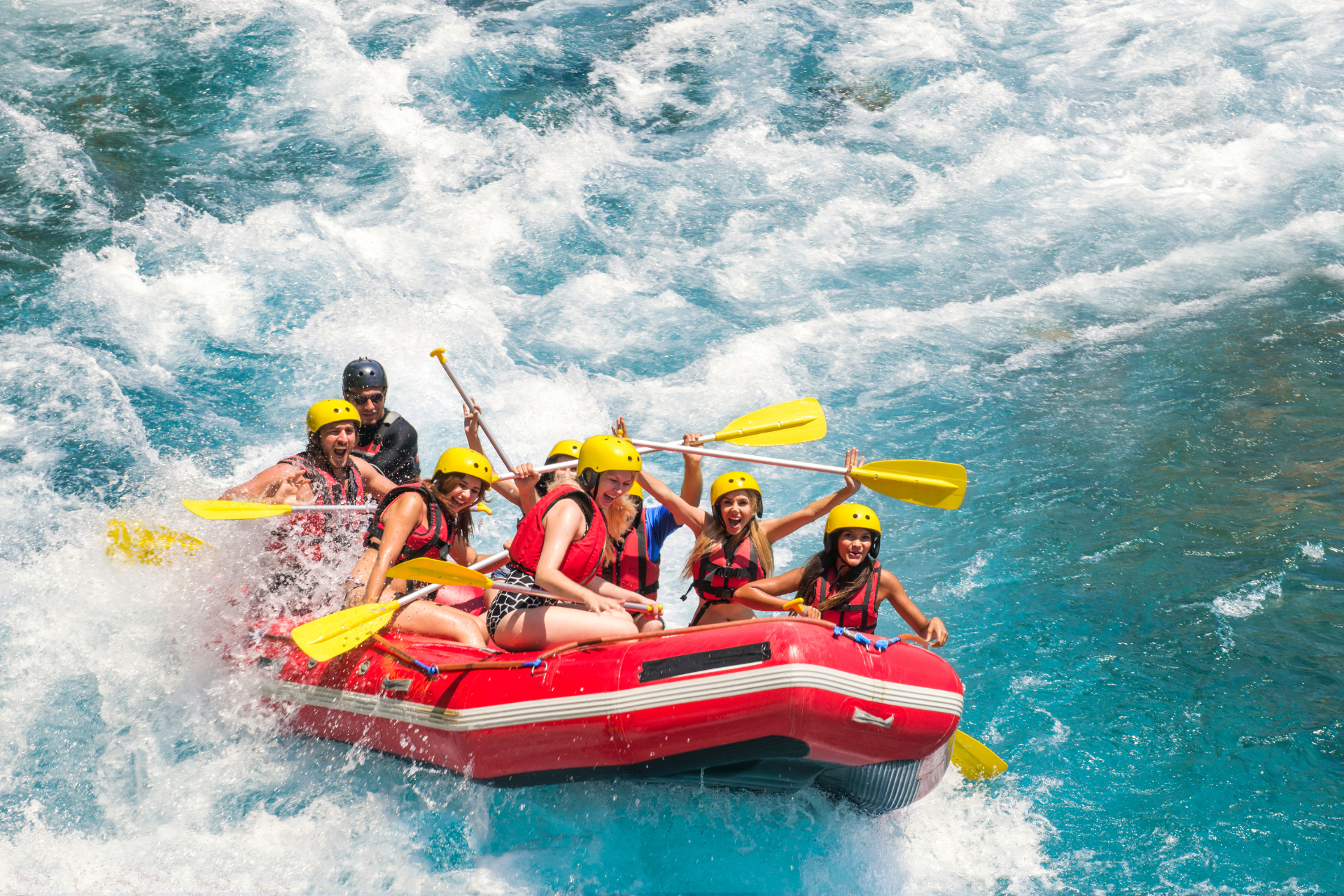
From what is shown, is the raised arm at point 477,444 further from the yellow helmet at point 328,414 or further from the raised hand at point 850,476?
the raised hand at point 850,476

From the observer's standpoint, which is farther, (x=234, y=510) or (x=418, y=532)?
(x=234, y=510)

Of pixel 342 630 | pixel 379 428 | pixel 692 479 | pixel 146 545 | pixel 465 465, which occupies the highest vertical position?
pixel 465 465

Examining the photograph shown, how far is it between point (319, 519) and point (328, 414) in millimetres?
530

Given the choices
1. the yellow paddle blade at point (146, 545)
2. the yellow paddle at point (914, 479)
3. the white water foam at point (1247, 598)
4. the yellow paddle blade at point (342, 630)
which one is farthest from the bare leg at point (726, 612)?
the white water foam at point (1247, 598)

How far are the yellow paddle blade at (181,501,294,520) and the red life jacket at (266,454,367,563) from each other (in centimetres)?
12

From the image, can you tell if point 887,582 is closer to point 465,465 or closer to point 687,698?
point 687,698

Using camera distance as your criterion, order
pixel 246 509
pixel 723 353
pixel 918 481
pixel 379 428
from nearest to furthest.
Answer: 1. pixel 246 509
2. pixel 918 481
3. pixel 379 428
4. pixel 723 353

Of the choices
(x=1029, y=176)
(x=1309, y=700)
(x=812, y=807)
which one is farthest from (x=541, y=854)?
(x=1029, y=176)

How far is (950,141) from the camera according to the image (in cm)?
1309

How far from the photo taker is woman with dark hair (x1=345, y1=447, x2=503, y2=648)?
181 inches

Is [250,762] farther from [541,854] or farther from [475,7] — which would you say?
[475,7]

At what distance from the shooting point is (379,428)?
5.92m

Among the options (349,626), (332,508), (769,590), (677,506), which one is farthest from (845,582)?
(332,508)

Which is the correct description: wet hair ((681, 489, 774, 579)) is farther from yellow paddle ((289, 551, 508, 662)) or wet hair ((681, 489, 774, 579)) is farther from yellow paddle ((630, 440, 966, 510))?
yellow paddle ((289, 551, 508, 662))
